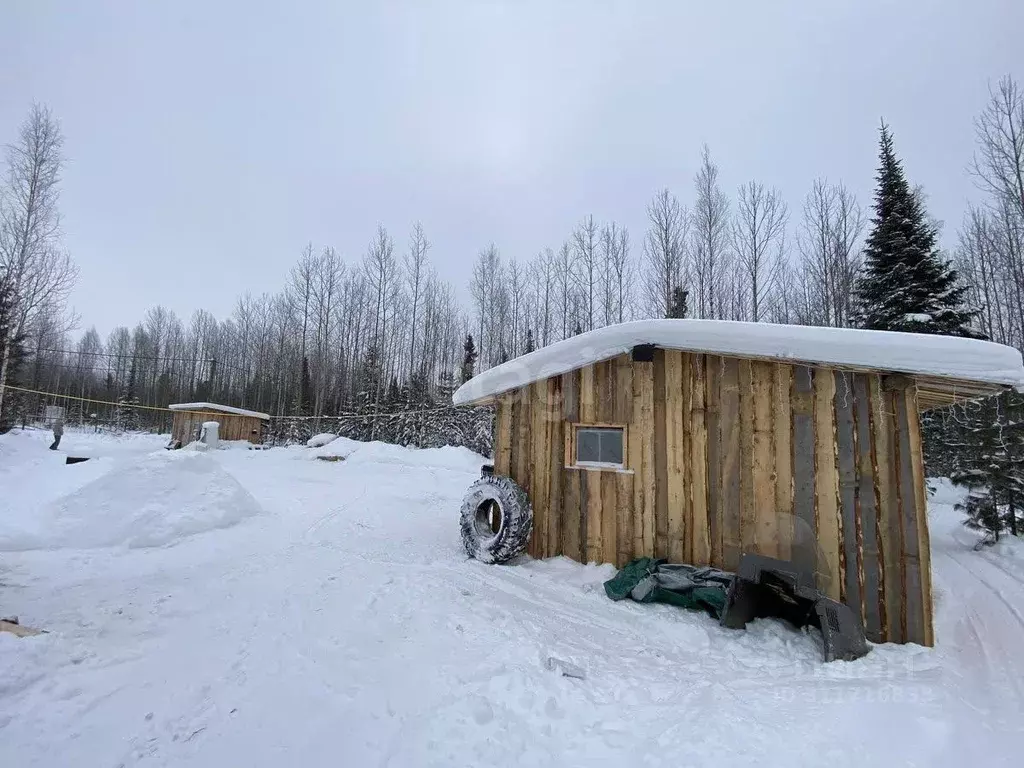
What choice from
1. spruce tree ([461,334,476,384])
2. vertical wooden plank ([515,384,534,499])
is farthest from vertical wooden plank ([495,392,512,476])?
spruce tree ([461,334,476,384])

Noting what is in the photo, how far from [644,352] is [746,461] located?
1.66 meters

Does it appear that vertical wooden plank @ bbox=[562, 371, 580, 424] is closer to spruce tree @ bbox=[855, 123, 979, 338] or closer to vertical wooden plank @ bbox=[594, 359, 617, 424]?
vertical wooden plank @ bbox=[594, 359, 617, 424]

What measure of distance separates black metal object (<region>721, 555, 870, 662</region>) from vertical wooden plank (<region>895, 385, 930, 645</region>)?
18.2 inches

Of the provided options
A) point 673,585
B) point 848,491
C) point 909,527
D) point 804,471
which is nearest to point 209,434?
point 673,585

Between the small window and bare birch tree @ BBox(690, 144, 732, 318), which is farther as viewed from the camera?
bare birch tree @ BBox(690, 144, 732, 318)

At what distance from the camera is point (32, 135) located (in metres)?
15.6

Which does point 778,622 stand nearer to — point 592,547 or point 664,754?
point 592,547

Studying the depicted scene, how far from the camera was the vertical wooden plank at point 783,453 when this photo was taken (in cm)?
458

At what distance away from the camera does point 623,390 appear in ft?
18.8

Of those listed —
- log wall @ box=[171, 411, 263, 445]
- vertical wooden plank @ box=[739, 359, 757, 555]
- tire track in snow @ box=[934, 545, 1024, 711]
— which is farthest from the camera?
log wall @ box=[171, 411, 263, 445]

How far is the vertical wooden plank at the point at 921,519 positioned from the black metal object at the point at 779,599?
0.56 m

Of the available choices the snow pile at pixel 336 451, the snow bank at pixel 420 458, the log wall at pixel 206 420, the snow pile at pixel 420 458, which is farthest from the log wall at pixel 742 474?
the log wall at pixel 206 420

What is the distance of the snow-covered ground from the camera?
7.76 feet

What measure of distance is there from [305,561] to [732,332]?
5744mm
